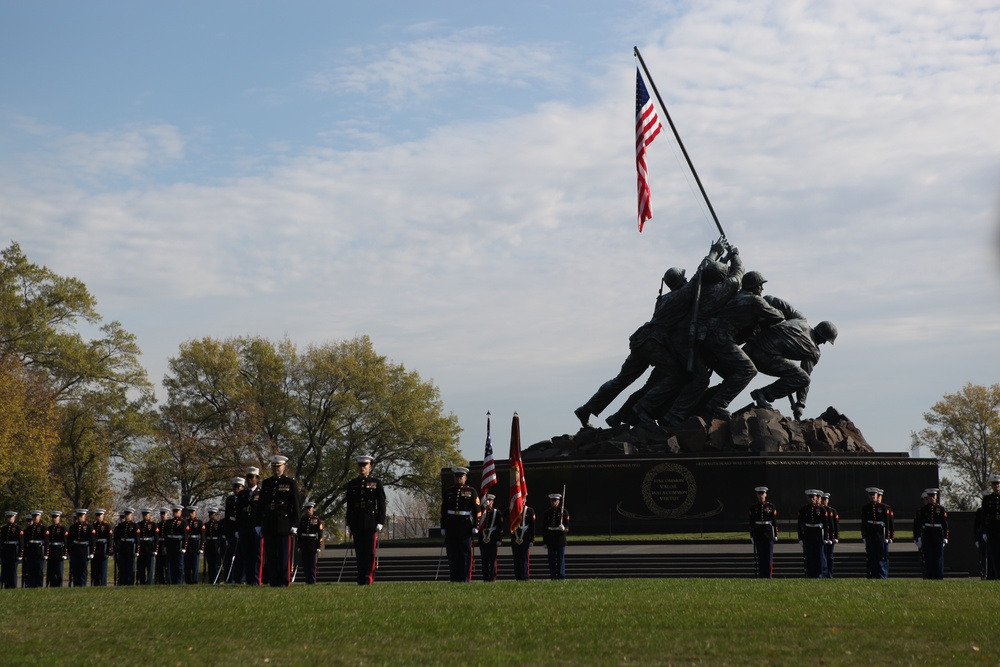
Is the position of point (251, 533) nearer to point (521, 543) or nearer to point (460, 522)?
point (460, 522)

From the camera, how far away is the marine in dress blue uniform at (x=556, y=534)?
68.5ft

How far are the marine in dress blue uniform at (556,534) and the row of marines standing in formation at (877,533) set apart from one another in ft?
10.5

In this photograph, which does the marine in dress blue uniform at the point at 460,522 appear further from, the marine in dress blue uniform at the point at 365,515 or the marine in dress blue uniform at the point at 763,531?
the marine in dress blue uniform at the point at 763,531

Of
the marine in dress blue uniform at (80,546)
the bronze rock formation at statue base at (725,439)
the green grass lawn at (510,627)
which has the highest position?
the bronze rock formation at statue base at (725,439)

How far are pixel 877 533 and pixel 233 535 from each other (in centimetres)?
1049

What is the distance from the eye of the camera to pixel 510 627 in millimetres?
10594

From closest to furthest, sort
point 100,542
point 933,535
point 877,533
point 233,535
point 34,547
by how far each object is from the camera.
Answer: point 933,535 → point 877,533 → point 233,535 → point 34,547 → point 100,542

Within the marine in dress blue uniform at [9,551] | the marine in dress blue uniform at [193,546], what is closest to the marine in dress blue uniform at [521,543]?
the marine in dress blue uniform at [193,546]

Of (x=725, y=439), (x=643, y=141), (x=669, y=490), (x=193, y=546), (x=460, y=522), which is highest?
(x=643, y=141)

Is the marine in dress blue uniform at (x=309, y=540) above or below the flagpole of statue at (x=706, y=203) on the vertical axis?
below

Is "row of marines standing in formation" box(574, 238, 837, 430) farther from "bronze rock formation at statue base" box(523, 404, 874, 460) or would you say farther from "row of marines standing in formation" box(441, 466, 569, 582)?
"row of marines standing in formation" box(441, 466, 569, 582)

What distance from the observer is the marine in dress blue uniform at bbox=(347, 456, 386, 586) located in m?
16.4

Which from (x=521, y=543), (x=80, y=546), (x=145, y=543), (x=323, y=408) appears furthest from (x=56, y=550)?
(x=323, y=408)

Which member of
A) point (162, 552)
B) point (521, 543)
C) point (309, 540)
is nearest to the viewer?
point (309, 540)
